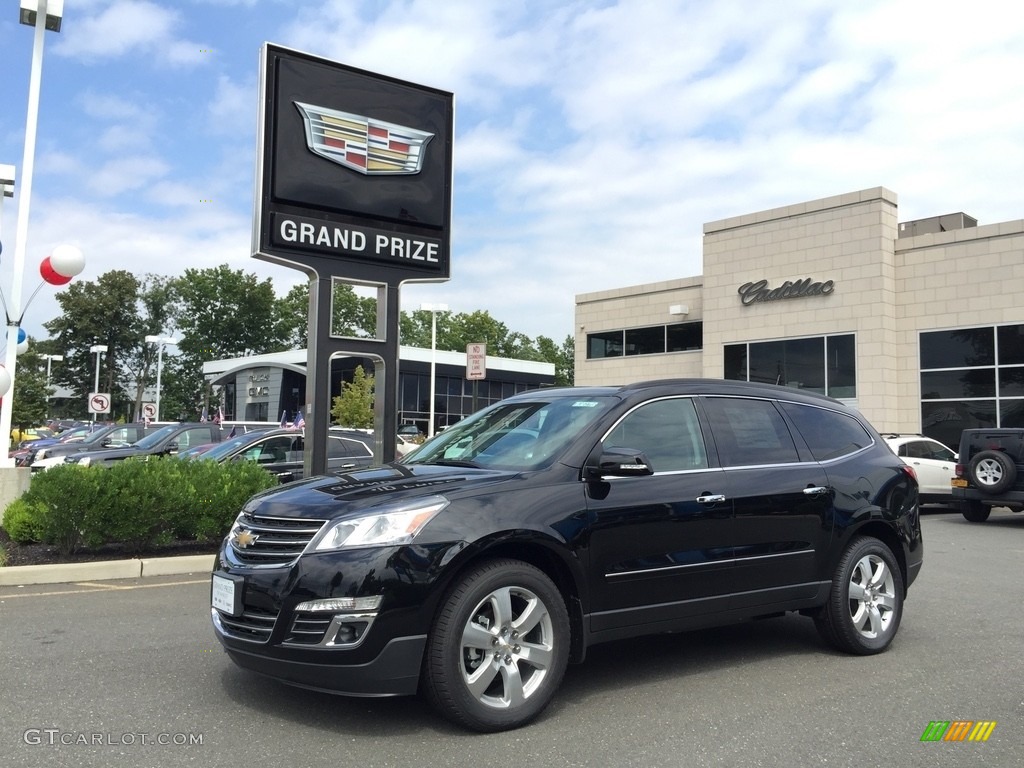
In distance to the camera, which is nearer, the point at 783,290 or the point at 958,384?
the point at 958,384

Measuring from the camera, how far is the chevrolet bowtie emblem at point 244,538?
436cm

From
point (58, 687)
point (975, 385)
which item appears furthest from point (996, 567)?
point (975, 385)

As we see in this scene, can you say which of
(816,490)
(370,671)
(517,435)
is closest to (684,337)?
(816,490)

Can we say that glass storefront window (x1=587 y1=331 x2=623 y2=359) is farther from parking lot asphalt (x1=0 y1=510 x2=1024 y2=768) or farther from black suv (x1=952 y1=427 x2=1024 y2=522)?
parking lot asphalt (x1=0 y1=510 x2=1024 y2=768)

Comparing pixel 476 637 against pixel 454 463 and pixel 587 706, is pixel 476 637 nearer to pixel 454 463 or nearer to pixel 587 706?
pixel 587 706

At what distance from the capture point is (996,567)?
10.1 meters

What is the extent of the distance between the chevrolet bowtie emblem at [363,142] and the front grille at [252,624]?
27.1 ft

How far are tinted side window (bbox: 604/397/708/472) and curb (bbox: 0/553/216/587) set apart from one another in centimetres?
585

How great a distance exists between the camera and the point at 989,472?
15.0 meters

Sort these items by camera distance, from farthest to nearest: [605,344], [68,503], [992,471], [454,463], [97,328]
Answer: [97,328] → [605,344] → [992,471] → [68,503] → [454,463]

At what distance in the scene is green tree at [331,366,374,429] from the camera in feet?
149

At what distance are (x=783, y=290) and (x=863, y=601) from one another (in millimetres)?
24021

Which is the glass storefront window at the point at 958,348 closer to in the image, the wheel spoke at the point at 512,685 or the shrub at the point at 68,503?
the shrub at the point at 68,503

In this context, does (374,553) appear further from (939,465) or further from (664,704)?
(939,465)
